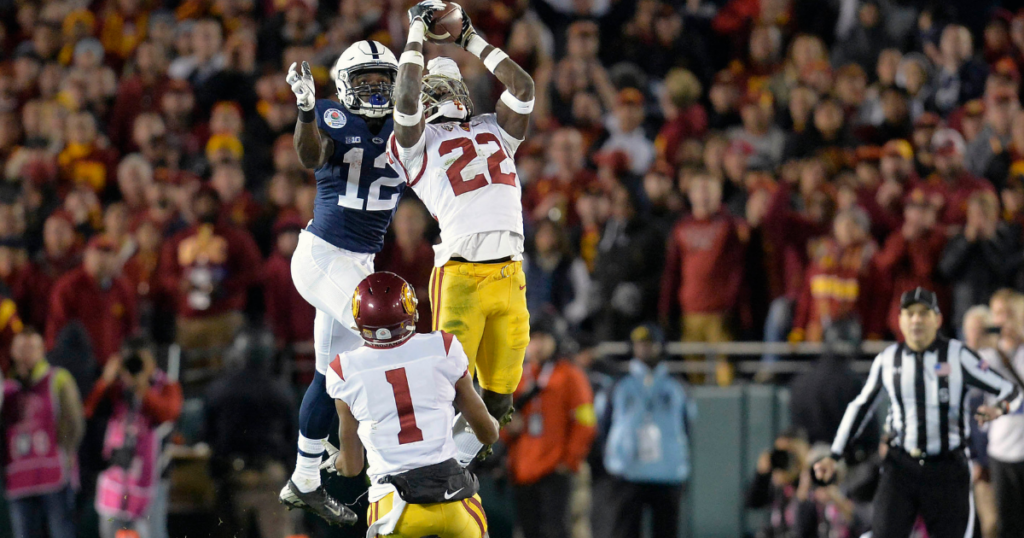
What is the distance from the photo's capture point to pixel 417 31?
304 inches

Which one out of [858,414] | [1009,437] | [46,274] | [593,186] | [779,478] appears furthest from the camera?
[46,274]

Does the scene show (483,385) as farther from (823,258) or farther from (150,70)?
(150,70)

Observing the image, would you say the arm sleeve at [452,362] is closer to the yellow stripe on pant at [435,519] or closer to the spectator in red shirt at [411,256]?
the yellow stripe on pant at [435,519]

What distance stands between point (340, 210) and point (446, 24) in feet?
4.12

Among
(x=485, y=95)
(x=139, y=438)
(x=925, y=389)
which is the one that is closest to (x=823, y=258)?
(x=925, y=389)

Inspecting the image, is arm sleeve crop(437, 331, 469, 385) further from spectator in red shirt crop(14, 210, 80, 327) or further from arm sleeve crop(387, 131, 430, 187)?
spectator in red shirt crop(14, 210, 80, 327)

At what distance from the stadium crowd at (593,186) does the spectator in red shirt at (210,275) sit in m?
0.02

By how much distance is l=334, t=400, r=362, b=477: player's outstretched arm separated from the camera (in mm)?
6887

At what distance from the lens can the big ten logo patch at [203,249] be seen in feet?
42.1

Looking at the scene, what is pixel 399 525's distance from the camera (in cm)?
675

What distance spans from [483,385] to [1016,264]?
603 cm

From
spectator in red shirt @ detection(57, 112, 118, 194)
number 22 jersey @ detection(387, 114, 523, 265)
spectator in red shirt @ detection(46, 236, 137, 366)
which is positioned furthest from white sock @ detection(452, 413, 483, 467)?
spectator in red shirt @ detection(57, 112, 118, 194)

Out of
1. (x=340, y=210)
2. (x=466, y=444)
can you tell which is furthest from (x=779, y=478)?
(x=340, y=210)

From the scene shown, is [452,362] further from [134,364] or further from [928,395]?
[134,364]
